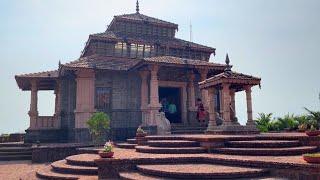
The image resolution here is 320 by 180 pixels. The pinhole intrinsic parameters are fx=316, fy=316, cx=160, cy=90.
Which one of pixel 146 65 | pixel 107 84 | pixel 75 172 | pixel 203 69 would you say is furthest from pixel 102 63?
pixel 75 172

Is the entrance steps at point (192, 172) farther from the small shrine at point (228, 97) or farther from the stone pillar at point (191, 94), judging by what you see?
the stone pillar at point (191, 94)

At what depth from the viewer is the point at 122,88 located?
21891 mm

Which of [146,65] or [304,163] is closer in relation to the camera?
[304,163]

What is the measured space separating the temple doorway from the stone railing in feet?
27.0

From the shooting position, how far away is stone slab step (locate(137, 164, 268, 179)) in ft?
28.4

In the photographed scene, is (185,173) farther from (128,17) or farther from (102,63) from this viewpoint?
(128,17)

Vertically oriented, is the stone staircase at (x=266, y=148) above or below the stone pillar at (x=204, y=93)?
below

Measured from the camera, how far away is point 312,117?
24.1 meters

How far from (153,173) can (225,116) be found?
6746 mm

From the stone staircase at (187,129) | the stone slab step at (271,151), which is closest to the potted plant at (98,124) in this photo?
the stone staircase at (187,129)

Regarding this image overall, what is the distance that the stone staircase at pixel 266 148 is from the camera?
10.7 m

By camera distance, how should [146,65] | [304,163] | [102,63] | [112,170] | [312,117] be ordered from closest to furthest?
[304,163], [112,170], [146,65], [102,63], [312,117]

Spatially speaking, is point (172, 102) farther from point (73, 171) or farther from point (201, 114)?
point (73, 171)

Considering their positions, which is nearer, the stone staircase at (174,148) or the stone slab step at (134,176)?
the stone slab step at (134,176)
